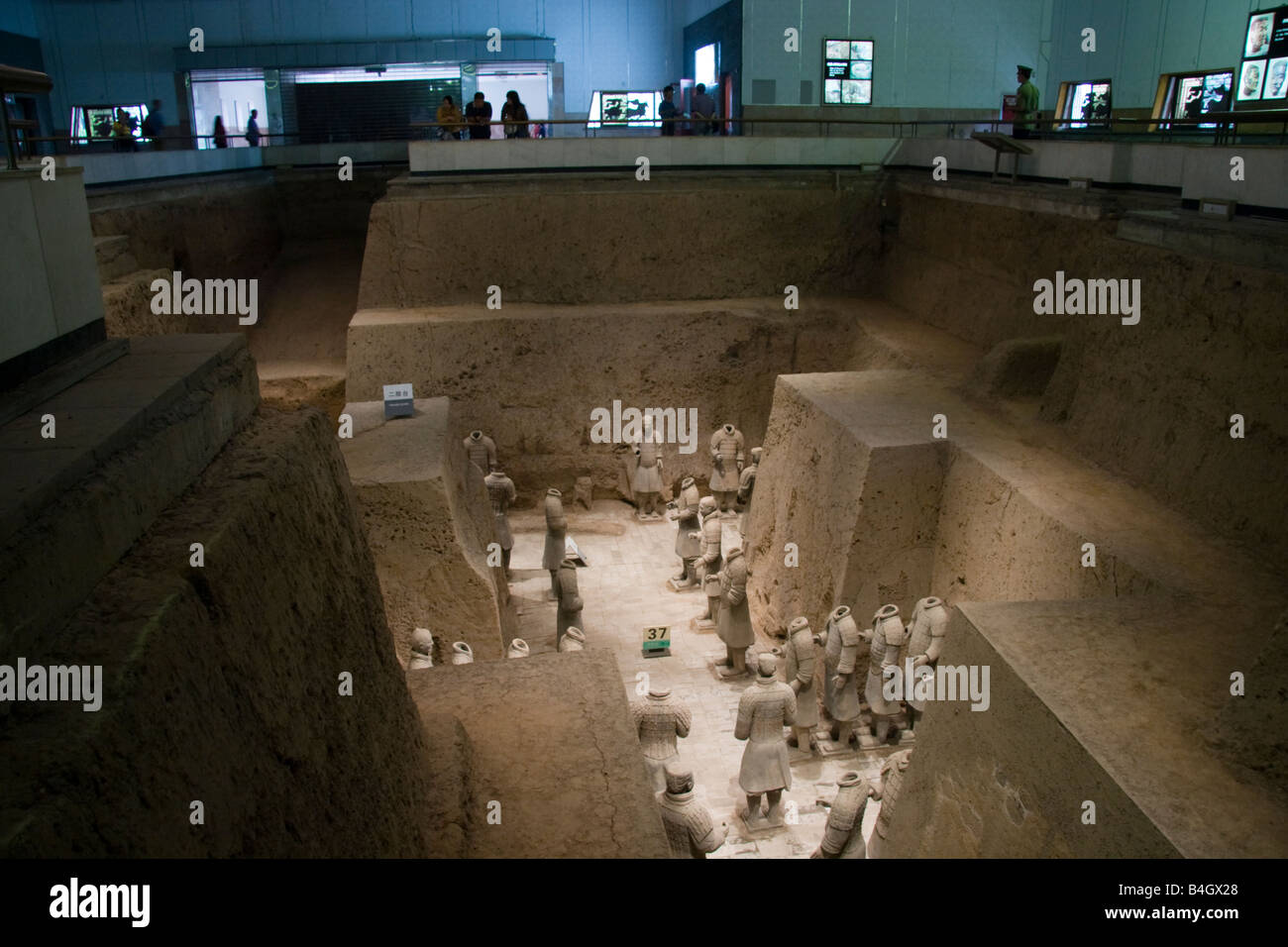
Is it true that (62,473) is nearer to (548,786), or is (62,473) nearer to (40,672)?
(40,672)

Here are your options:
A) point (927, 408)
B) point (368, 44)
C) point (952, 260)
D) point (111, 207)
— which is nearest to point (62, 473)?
point (927, 408)

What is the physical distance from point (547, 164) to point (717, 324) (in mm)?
2818

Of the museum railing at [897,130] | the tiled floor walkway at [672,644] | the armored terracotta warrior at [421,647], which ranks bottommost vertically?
the tiled floor walkway at [672,644]

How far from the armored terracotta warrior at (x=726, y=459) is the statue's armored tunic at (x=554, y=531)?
2136mm

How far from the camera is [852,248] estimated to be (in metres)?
11.9

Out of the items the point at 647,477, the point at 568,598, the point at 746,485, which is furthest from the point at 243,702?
the point at 647,477

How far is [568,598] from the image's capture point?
7.28 meters

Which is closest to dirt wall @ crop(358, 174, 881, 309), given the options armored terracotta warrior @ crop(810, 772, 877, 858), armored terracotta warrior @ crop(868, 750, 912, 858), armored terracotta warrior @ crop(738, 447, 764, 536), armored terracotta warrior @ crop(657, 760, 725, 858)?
armored terracotta warrior @ crop(738, 447, 764, 536)

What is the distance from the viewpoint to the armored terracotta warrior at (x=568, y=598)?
7250 mm

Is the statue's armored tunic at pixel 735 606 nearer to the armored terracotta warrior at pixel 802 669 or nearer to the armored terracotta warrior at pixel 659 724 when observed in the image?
the armored terracotta warrior at pixel 802 669

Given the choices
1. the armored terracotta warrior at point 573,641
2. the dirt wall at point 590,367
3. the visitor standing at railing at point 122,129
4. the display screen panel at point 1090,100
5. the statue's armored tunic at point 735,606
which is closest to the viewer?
the armored terracotta warrior at point 573,641

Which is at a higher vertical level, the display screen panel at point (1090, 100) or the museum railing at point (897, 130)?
the display screen panel at point (1090, 100)

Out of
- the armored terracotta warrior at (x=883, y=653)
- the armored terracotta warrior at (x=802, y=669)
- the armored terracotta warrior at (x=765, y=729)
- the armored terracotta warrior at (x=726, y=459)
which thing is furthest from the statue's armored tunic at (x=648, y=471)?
the armored terracotta warrior at (x=765, y=729)

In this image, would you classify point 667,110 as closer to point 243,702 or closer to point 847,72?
point 847,72
